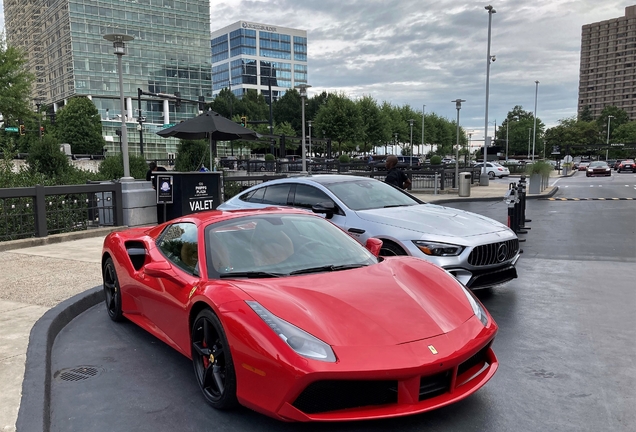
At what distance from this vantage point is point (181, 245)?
4.12m

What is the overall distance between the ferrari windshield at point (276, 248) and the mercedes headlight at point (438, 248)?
144cm

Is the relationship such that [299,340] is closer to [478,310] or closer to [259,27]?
[478,310]

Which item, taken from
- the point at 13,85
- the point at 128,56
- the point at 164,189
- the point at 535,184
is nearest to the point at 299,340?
the point at 164,189

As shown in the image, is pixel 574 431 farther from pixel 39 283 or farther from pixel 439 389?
pixel 39 283

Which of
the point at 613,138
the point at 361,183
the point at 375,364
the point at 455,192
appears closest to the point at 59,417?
the point at 375,364

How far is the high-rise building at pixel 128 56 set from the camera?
3174 inches

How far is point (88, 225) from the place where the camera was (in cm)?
1144

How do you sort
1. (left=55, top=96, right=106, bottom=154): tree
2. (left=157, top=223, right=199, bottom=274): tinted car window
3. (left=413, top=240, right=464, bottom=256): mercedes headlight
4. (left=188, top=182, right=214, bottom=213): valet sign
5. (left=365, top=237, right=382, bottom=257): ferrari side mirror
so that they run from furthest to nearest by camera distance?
(left=55, top=96, right=106, bottom=154): tree
(left=188, top=182, right=214, bottom=213): valet sign
(left=413, top=240, right=464, bottom=256): mercedes headlight
(left=365, top=237, right=382, bottom=257): ferrari side mirror
(left=157, top=223, right=199, bottom=274): tinted car window

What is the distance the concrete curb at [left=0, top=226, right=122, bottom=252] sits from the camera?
360 inches

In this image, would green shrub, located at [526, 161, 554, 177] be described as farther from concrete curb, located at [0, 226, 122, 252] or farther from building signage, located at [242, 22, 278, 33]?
building signage, located at [242, 22, 278, 33]

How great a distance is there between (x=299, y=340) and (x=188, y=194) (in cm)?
922

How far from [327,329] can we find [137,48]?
93.7 m

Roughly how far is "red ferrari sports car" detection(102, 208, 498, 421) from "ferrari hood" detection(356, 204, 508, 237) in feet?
5.16

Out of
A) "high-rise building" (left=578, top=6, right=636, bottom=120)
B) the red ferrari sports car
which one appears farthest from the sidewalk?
"high-rise building" (left=578, top=6, right=636, bottom=120)
